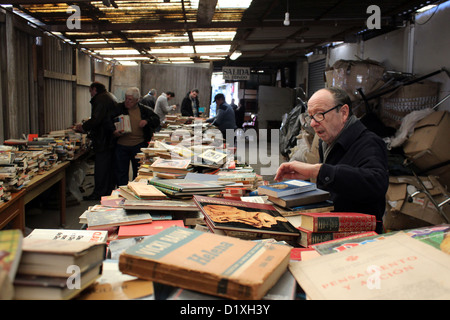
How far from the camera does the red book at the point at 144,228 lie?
1.94 meters

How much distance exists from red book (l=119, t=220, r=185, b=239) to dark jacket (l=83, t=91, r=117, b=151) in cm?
511

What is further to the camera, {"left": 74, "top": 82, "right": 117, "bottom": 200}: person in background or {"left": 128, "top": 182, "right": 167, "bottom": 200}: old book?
{"left": 74, "top": 82, "right": 117, "bottom": 200}: person in background

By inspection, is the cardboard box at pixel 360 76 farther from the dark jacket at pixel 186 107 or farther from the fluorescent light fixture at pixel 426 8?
the dark jacket at pixel 186 107

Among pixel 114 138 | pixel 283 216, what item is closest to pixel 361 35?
pixel 114 138

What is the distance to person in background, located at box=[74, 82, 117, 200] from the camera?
6906 mm

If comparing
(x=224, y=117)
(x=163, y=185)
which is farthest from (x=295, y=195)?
(x=224, y=117)

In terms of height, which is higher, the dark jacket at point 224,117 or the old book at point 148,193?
the dark jacket at point 224,117

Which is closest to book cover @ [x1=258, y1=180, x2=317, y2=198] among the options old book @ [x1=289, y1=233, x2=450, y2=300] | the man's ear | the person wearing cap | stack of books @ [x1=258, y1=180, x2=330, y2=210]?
stack of books @ [x1=258, y1=180, x2=330, y2=210]

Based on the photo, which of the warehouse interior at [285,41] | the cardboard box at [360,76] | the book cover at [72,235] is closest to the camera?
the book cover at [72,235]

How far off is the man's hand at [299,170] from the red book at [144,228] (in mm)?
739

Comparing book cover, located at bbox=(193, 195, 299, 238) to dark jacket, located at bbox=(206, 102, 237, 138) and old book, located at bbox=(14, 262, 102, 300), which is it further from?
dark jacket, located at bbox=(206, 102, 237, 138)

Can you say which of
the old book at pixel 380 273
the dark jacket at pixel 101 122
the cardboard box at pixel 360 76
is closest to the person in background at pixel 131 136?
the dark jacket at pixel 101 122

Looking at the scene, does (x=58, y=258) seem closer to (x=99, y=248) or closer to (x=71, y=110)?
(x=99, y=248)

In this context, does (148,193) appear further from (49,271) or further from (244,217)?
(49,271)
